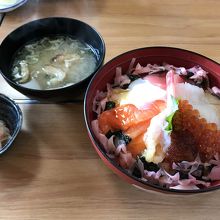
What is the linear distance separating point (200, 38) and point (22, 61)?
27.9 inches

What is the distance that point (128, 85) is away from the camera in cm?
98

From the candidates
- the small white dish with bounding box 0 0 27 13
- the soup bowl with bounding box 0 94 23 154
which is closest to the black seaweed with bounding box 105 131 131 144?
the soup bowl with bounding box 0 94 23 154

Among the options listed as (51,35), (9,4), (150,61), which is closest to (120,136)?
(150,61)

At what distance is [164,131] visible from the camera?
817mm

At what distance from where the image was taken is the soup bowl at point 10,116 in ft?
3.04

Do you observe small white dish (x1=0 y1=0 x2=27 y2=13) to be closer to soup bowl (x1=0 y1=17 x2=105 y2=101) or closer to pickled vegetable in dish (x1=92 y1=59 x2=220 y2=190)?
soup bowl (x1=0 y1=17 x2=105 y2=101)

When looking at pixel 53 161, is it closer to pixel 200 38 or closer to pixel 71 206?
pixel 71 206

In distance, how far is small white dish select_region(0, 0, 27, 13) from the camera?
1.40m

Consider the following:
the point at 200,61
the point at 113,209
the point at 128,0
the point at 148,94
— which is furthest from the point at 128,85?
the point at 128,0

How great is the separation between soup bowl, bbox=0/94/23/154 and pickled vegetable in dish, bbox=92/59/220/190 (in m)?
0.23

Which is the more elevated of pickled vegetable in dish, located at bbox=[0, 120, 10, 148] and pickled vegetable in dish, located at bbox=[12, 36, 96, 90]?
pickled vegetable in dish, located at bbox=[12, 36, 96, 90]

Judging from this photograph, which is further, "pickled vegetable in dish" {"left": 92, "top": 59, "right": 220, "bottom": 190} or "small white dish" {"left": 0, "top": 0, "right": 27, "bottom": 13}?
"small white dish" {"left": 0, "top": 0, "right": 27, "bottom": 13}

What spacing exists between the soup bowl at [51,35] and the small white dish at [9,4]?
36cm

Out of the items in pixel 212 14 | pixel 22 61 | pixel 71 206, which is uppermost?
pixel 212 14
